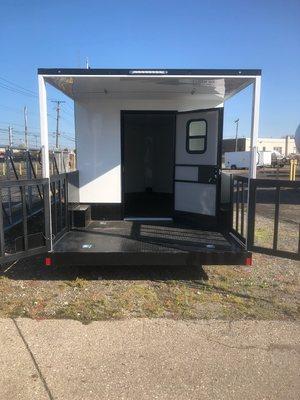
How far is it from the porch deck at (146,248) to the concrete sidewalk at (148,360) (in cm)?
111

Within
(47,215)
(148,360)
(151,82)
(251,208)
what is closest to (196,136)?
(151,82)

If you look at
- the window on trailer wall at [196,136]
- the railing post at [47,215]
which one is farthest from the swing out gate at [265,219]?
the railing post at [47,215]

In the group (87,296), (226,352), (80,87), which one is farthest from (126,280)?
(80,87)

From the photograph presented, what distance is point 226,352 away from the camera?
3.50 metres

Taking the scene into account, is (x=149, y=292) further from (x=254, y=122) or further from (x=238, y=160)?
(x=238, y=160)

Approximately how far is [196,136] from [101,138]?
173 centimetres

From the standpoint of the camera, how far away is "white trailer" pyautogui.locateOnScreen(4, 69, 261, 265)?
506 cm

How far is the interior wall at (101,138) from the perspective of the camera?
705 centimetres

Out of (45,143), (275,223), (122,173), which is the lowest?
(275,223)

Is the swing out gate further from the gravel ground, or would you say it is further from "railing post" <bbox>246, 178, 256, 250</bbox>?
the gravel ground

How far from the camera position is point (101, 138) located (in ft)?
23.4

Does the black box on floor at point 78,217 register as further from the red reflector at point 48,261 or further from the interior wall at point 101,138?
the red reflector at point 48,261

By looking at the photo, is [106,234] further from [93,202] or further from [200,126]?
[200,126]

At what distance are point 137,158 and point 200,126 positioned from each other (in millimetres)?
5569
